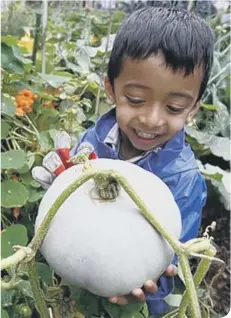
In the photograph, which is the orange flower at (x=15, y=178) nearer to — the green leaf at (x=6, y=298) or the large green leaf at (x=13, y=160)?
the large green leaf at (x=13, y=160)

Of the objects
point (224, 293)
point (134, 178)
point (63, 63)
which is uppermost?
point (134, 178)

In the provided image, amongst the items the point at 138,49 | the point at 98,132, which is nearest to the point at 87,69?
the point at 98,132

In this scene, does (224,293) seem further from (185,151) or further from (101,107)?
(185,151)

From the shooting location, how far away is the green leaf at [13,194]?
130cm

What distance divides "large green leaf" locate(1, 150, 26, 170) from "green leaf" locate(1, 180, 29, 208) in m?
0.04

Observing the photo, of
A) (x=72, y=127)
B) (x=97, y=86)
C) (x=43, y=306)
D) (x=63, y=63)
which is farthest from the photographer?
(x=63, y=63)

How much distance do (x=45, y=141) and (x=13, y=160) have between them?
23 cm

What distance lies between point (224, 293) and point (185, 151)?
2.87 ft

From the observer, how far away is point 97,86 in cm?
180

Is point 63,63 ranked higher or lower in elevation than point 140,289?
lower

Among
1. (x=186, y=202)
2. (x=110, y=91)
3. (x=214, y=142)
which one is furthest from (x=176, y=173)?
(x=214, y=142)

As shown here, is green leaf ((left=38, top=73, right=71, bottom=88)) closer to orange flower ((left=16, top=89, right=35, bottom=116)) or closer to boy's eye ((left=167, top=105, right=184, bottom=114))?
orange flower ((left=16, top=89, right=35, bottom=116))

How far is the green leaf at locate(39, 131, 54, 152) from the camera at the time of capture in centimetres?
151

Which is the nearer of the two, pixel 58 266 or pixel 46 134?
pixel 58 266
